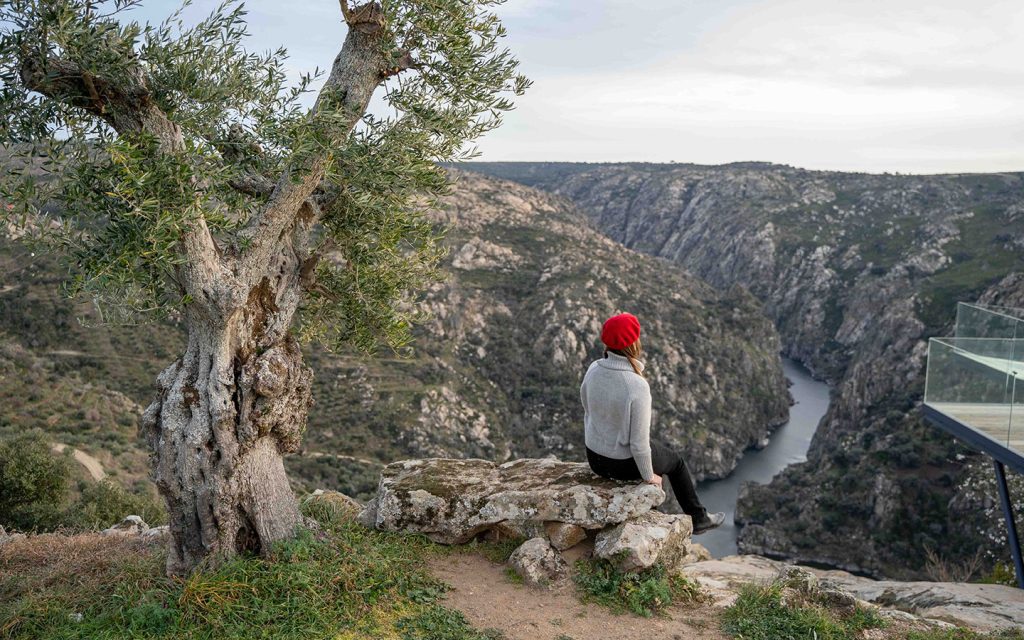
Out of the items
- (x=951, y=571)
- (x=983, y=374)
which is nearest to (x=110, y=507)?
(x=983, y=374)

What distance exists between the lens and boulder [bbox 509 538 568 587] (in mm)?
5973

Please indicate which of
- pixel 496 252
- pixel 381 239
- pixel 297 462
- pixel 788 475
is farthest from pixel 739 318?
pixel 381 239

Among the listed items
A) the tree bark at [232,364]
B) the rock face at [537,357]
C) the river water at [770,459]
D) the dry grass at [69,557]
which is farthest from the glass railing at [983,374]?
the river water at [770,459]

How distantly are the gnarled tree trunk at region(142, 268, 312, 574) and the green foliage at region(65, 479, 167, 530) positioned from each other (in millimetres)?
9625

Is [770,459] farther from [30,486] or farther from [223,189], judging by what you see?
[223,189]

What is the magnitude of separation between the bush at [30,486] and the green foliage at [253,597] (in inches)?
386

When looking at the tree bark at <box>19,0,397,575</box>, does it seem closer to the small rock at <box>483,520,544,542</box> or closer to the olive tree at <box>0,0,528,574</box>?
the olive tree at <box>0,0,528,574</box>

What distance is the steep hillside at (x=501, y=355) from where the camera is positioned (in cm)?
2886

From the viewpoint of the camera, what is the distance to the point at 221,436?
5.55 meters

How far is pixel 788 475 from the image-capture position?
160 ft

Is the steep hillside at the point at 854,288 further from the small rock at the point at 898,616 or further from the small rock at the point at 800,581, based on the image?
the small rock at the point at 800,581

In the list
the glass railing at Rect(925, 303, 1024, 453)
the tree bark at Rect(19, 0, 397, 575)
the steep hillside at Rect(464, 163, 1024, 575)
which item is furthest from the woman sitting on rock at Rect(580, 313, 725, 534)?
the steep hillside at Rect(464, 163, 1024, 575)

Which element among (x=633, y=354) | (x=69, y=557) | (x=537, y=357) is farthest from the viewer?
(x=537, y=357)

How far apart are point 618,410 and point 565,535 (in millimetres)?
1393
